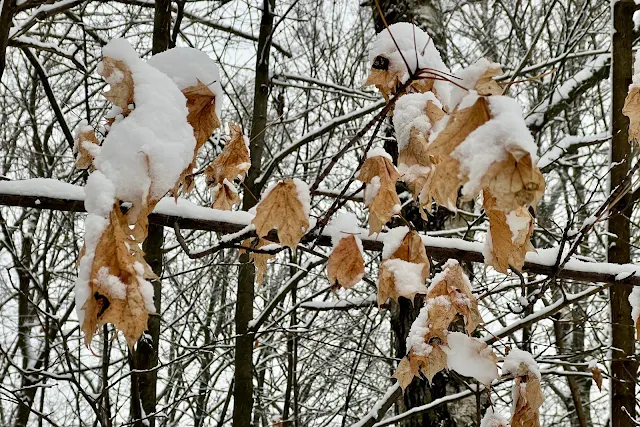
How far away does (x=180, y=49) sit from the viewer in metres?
1.40

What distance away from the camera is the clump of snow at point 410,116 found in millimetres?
1521

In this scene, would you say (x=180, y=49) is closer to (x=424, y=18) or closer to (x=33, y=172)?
(x=424, y=18)

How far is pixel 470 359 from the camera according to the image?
5.85 feet

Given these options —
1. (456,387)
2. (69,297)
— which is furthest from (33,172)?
(456,387)

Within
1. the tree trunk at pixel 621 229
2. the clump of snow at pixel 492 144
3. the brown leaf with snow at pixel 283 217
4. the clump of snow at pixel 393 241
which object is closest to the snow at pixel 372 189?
the clump of snow at pixel 393 241

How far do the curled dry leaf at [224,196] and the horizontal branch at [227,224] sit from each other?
1.34 ft

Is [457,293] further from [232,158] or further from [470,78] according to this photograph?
[232,158]

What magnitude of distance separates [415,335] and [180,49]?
1119 millimetres

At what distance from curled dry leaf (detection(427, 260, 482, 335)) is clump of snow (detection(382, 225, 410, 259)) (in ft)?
0.70

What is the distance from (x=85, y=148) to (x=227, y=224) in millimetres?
575

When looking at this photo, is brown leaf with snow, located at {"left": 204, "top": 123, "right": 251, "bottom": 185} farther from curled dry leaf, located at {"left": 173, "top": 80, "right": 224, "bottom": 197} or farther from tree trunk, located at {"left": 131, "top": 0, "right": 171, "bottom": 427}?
tree trunk, located at {"left": 131, "top": 0, "right": 171, "bottom": 427}

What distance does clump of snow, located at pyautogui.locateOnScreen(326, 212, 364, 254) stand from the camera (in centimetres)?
186

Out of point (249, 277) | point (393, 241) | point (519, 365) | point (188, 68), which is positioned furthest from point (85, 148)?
point (249, 277)

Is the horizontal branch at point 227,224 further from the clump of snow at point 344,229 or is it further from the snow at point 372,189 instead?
the snow at point 372,189
